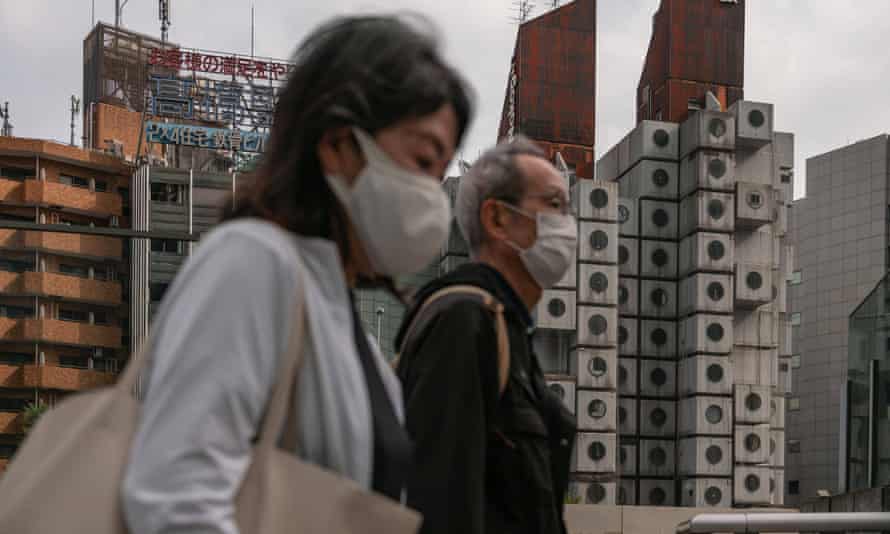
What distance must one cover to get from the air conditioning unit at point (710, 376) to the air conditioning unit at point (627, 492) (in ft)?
16.1

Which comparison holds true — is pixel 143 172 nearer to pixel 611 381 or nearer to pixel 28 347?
pixel 28 347

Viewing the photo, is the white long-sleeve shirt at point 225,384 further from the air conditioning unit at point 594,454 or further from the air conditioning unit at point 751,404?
the air conditioning unit at point 751,404

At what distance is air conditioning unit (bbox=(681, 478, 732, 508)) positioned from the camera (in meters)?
54.0

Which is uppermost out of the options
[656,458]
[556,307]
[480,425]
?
[480,425]

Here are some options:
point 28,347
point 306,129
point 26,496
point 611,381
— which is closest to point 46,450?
point 26,496

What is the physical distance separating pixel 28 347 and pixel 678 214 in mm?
30764

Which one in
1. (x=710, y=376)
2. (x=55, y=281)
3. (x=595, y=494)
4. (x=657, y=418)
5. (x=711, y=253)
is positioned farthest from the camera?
(x=55, y=281)

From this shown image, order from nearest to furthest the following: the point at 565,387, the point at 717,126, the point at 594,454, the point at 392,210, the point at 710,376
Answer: the point at 392,210
the point at 594,454
the point at 565,387
the point at 710,376
the point at 717,126

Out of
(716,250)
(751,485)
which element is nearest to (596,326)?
(716,250)

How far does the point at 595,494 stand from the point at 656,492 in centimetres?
536

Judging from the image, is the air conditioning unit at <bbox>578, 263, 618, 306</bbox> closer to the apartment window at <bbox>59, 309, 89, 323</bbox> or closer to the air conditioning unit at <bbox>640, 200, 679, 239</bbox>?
the air conditioning unit at <bbox>640, 200, 679, 239</bbox>

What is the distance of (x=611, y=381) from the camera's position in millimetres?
54969

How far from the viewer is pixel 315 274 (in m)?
1.57

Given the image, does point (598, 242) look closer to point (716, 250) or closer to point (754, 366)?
point (716, 250)
